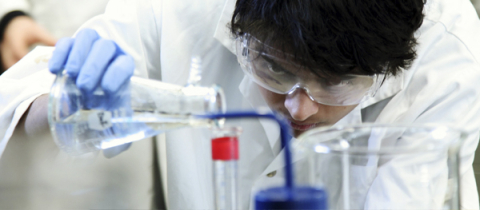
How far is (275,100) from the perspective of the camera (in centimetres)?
121

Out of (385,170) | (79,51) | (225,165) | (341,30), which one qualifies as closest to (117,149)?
(79,51)

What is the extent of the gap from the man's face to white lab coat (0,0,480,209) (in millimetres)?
95

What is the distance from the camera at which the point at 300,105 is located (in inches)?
43.0

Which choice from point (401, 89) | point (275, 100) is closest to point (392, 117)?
point (401, 89)

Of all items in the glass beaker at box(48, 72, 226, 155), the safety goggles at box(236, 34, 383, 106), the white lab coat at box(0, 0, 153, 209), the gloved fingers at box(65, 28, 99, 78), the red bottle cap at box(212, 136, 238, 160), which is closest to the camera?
the red bottle cap at box(212, 136, 238, 160)

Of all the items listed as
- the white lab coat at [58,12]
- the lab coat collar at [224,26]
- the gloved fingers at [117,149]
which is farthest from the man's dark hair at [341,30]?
the white lab coat at [58,12]

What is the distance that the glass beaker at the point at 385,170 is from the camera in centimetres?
51

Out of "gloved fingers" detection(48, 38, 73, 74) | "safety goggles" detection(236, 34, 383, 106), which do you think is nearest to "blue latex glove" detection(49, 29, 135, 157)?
"gloved fingers" detection(48, 38, 73, 74)

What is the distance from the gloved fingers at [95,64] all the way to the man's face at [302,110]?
47 cm

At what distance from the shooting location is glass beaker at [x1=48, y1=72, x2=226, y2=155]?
0.73 meters

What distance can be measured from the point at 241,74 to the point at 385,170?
956 millimetres

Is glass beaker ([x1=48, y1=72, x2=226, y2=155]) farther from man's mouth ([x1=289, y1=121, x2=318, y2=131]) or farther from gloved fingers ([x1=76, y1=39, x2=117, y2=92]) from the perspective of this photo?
man's mouth ([x1=289, y1=121, x2=318, y2=131])

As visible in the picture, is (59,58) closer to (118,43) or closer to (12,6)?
(118,43)

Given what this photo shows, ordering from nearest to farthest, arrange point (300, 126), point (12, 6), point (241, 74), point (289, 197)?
point (289, 197) < point (300, 126) < point (241, 74) < point (12, 6)
